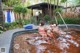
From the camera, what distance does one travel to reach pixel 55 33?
998 cm

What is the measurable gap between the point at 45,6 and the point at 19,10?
5540 mm

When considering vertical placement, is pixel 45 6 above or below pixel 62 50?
above

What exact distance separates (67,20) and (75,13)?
1.74m

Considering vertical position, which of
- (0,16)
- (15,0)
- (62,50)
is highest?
(15,0)

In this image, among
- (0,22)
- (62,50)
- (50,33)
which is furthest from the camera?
(0,22)

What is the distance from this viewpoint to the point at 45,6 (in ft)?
74.9

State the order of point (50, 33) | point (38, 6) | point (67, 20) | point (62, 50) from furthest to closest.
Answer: point (38, 6)
point (67, 20)
point (50, 33)
point (62, 50)

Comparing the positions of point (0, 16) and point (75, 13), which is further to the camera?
point (75, 13)

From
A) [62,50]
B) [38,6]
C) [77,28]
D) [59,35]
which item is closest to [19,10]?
[38,6]

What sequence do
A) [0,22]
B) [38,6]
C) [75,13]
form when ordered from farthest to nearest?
[38,6]
[75,13]
[0,22]

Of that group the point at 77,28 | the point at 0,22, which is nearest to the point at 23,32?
the point at 0,22

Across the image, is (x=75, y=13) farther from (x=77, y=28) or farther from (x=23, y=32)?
(x=23, y=32)

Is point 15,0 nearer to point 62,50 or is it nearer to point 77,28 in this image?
point 77,28

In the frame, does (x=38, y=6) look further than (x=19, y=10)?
Yes
